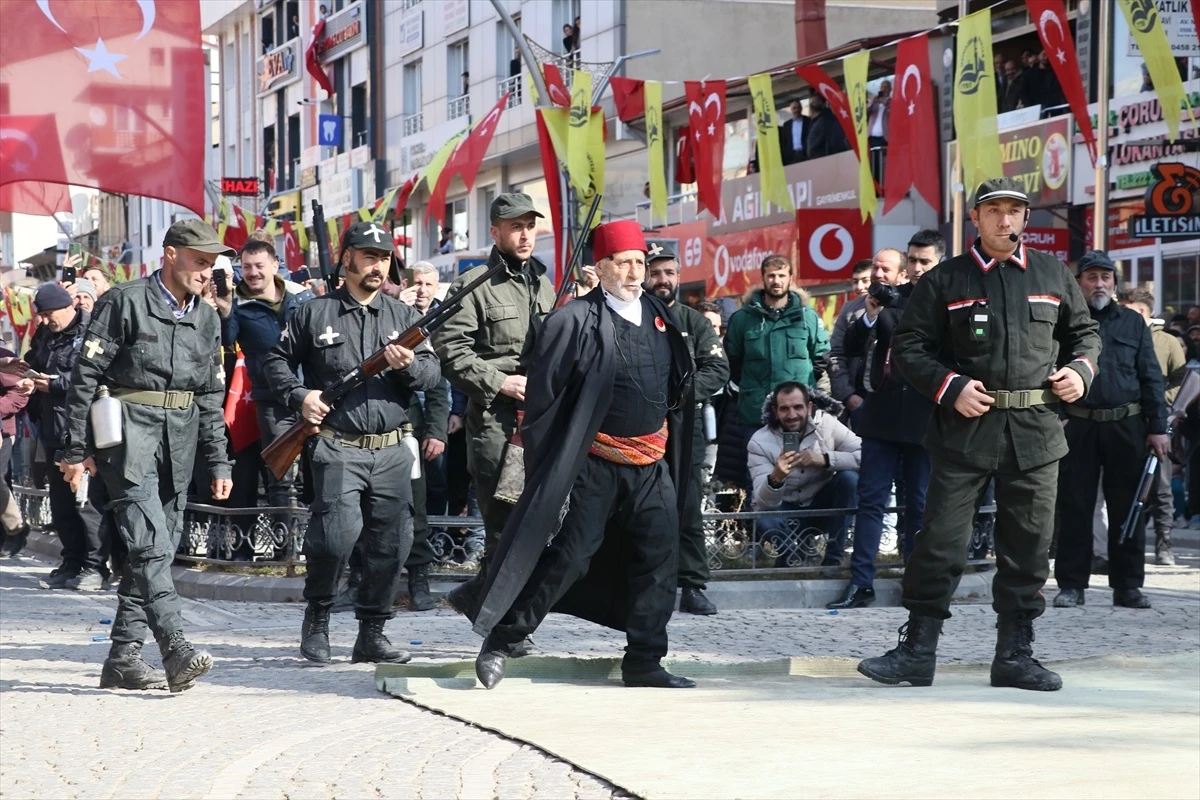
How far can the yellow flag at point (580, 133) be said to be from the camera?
20922mm

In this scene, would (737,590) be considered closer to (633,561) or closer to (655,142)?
(633,561)

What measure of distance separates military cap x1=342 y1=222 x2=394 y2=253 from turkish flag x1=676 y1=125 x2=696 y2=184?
23.2m

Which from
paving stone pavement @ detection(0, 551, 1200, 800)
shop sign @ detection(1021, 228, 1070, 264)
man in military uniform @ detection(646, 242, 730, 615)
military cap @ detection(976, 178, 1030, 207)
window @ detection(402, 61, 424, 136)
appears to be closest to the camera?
paving stone pavement @ detection(0, 551, 1200, 800)

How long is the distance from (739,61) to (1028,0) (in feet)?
77.0

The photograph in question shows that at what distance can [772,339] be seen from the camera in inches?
472

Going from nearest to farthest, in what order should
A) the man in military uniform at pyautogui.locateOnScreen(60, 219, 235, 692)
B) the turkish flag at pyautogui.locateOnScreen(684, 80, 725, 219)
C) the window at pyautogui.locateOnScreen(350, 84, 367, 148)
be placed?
the man in military uniform at pyautogui.locateOnScreen(60, 219, 235, 692)
the turkish flag at pyautogui.locateOnScreen(684, 80, 725, 219)
the window at pyautogui.locateOnScreen(350, 84, 367, 148)

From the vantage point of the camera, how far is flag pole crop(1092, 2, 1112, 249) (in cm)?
2158

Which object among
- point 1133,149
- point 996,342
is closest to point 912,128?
point 1133,149

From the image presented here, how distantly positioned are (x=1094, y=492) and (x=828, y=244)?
1783 centimetres

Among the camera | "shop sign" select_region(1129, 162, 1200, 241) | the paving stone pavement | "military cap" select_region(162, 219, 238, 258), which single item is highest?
"shop sign" select_region(1129, 162, 1200, 241)

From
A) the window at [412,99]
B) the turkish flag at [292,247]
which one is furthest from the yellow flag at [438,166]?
the window at [412,99]

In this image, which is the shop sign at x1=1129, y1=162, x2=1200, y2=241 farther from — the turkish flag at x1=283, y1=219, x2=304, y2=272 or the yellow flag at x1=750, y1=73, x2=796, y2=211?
the turkish flag at x1=283, y1=219, x2=304, y2=272

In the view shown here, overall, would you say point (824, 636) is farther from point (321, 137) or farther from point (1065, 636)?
point (321, 137)

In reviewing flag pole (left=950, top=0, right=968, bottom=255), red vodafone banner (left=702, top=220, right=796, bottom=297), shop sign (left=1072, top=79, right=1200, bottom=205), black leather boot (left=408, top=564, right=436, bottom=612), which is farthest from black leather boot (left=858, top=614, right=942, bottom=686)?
red vodafone banner (left=702, top=220, right=796, bottom=297)
